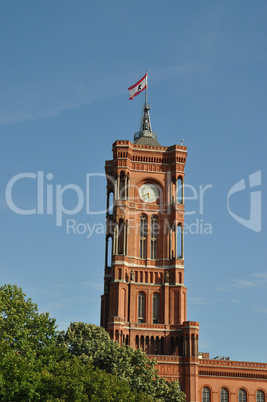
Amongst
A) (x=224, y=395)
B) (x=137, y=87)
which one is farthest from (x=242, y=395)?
(x=137, y=87)

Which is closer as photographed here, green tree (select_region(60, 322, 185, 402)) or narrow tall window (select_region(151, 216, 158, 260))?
green tree (select_region(60, 322, 185, 402))

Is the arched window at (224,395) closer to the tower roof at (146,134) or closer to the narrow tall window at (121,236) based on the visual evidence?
the narrow tall window at (121,236)

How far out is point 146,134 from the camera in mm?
114938

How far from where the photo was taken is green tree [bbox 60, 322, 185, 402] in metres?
74.9

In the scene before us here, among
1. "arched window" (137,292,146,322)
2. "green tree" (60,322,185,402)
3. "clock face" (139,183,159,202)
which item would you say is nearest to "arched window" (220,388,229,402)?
"arched window" (137,292,146,322)

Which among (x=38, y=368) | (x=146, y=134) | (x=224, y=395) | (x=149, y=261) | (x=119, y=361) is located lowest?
(x=38, y=368)

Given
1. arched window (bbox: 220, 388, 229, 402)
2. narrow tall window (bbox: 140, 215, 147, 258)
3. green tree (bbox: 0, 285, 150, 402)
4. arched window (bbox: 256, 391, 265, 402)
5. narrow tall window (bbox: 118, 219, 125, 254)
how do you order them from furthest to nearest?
narrow tall window (bbox: 140, 215, 147, 258) → narrow tall window (bbox: 118, 219, 125, 254) → arched window (bbox: 256, 391, 265, 402) → arched window (bbox: 220, 388, 229, 402) → green tree (bbox: 0, 285, 150, 402)

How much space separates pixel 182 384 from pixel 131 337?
33.6ft

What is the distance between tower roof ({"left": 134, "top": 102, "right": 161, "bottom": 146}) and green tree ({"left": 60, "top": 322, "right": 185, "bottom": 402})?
41.6 m

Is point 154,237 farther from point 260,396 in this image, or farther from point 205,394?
point 260,396

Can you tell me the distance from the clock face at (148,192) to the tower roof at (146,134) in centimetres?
882

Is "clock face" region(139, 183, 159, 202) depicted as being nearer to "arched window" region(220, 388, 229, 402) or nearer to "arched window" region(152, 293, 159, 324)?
"arched window" region(152, 293, 159, 324)

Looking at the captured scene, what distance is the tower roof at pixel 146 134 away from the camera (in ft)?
368

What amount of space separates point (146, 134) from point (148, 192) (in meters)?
13.7
